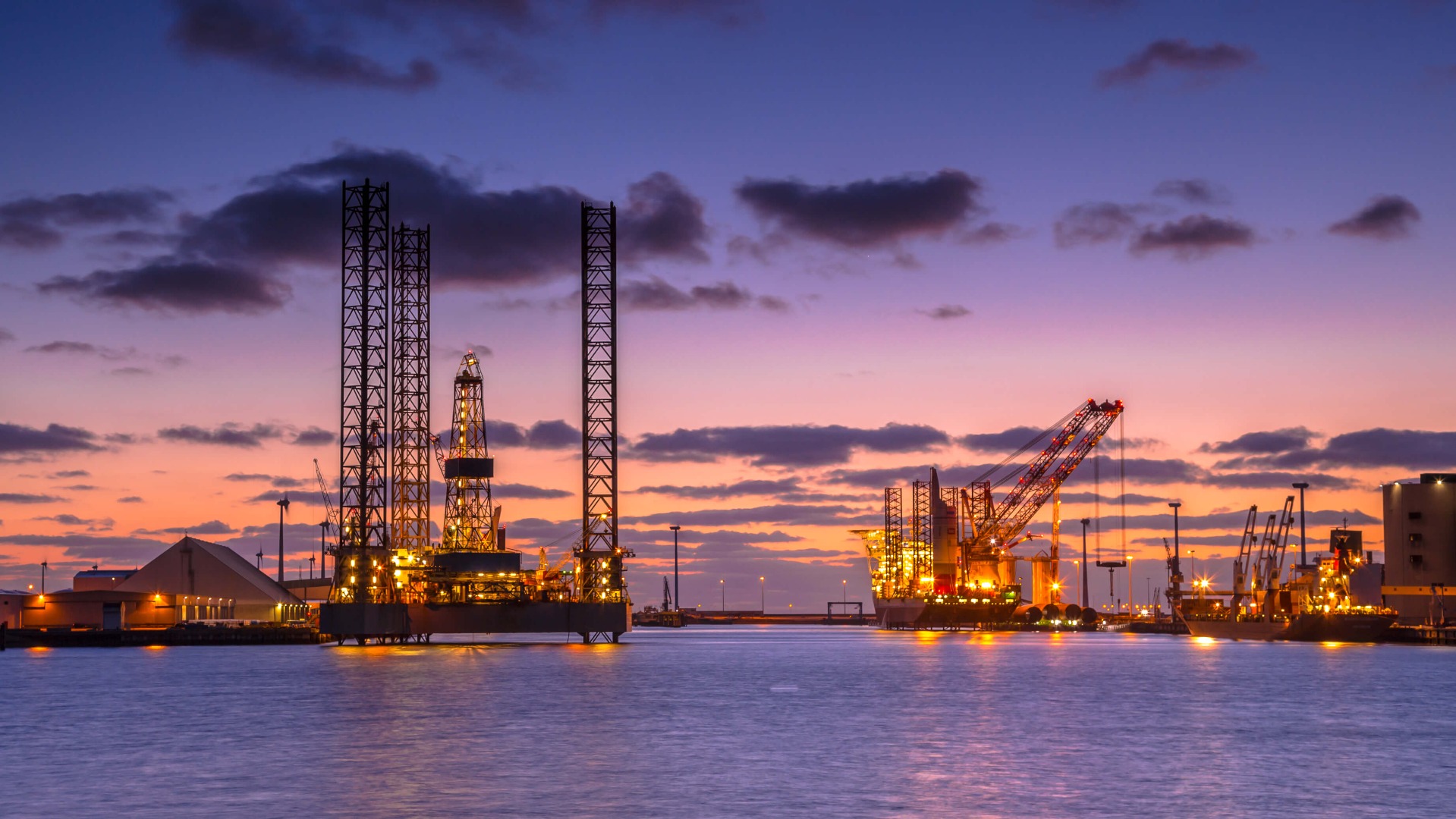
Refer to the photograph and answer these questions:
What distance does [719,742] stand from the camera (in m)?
56.4

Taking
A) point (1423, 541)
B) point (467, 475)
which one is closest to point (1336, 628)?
point (1423, 541)

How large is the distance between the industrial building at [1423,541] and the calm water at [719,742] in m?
69.3

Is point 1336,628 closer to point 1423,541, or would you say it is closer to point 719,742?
point 1423,541

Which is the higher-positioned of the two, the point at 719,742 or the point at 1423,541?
the point at 1423,541

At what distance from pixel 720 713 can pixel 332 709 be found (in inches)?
734

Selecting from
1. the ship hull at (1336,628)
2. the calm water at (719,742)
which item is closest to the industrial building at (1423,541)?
the ship hull at (1336,628)

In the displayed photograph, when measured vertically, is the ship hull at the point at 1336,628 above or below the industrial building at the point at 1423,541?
below

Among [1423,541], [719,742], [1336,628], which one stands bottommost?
[1336,628]

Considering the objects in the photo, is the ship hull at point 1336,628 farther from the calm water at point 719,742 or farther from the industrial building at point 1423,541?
the calm water at point 719,742

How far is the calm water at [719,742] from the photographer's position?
135 feet

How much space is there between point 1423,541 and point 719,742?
470ft

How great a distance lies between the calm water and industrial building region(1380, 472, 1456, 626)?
2729 inches

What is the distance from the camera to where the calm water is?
41.0m

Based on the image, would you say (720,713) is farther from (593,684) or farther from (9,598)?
(9,598)
